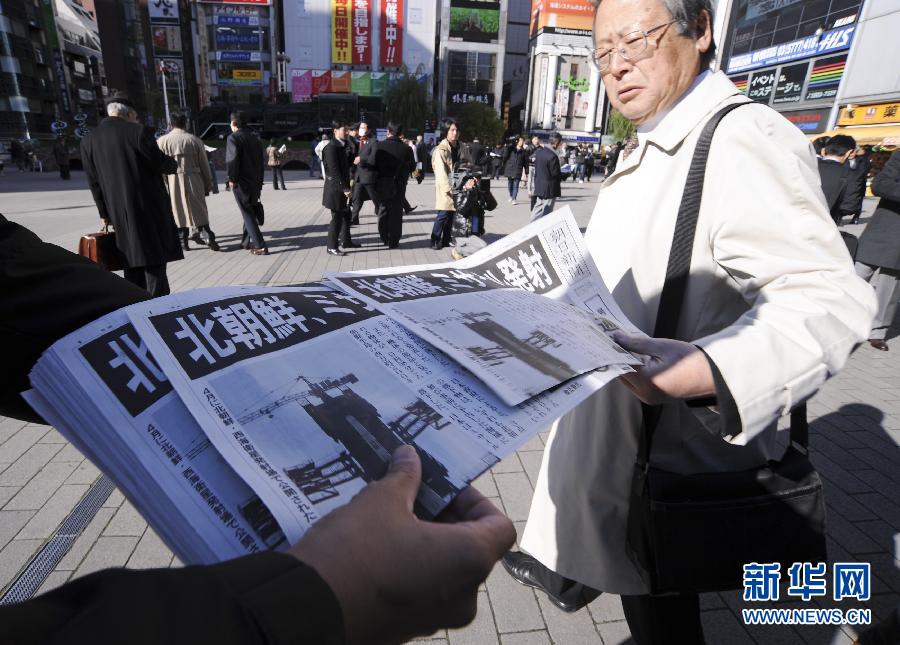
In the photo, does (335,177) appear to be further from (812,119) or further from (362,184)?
(812,119)

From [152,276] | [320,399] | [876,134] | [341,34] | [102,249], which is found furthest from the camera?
[341,34]

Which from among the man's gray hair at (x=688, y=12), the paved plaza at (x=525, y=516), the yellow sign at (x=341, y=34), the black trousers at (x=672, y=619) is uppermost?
the yellow sign at (x=341, y=34)

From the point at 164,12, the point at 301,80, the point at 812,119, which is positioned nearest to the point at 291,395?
the point at 812,119

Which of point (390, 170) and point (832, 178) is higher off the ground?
point (832, 178)

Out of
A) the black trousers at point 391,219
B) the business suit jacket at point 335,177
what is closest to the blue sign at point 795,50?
the black trousers at point 391,219

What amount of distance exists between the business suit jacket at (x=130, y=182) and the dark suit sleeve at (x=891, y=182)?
6409 millimetres

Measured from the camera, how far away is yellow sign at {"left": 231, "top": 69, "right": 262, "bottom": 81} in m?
48.5

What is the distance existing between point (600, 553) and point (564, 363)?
2.89ft

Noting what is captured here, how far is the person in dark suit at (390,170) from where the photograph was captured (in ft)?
25.2

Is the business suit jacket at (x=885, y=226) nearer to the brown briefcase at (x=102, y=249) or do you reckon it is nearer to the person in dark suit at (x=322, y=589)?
the person in dark suit at (x=322, y=589)

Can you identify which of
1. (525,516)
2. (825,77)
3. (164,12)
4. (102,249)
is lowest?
(525,516)

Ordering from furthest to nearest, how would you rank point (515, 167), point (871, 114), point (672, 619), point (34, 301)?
point (871, 114), point (515, 167), point (672, 619), point (34, 301)

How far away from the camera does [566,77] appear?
50875mm

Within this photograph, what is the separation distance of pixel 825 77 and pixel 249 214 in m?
30.0
